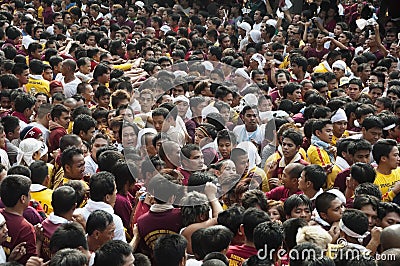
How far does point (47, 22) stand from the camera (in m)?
16.7

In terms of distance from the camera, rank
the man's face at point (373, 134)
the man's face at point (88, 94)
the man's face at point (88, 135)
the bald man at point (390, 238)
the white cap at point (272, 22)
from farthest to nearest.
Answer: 1. the white cap at point (272, 22)
2. the man's face at point (88, 94)
3. the man's face at point (88, 135)
4. the man's face at point (373, 134)
5. the bald man at point (390, 238)

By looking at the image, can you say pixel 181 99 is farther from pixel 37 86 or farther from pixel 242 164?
pixel 242 164

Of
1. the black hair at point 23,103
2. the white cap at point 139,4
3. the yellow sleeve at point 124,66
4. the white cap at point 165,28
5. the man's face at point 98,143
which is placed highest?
the man's face at point 98,143

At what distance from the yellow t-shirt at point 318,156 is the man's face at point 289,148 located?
27 cm

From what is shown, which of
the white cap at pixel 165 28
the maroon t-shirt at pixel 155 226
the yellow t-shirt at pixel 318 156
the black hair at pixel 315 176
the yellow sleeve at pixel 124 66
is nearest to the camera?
the maroon t-shirt at pixel 155 226

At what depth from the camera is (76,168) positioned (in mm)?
6453

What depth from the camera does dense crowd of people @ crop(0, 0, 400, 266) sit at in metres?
4.98

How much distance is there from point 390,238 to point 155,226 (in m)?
1.73

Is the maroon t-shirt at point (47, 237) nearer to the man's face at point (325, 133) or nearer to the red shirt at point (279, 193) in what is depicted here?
the red shirt at point (279, 193)

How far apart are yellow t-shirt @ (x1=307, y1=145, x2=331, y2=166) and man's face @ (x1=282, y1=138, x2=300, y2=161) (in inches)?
10.8

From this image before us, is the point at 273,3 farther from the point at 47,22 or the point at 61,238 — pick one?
the point at 61,238

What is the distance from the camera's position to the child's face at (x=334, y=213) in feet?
18.4

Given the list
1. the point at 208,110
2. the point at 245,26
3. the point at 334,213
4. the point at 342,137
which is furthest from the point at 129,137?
the point at 245,26

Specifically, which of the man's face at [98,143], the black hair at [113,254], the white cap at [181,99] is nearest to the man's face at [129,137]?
the man's face at [98,143]
